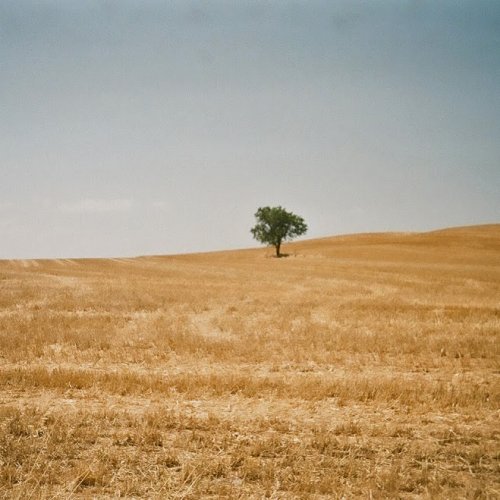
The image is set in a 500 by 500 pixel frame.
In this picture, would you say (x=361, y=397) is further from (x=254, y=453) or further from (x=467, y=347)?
(x=467, y=347)

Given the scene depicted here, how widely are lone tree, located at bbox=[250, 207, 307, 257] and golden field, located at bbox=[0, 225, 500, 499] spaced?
62480mm

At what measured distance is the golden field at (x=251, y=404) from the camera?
596 centimetres

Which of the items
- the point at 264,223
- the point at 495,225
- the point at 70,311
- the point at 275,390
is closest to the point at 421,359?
the point at 275,390

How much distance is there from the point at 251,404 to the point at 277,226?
76.6m

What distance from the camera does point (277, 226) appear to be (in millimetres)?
85250

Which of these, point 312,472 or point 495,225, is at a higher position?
point 495,225

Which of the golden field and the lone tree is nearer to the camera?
the golden field

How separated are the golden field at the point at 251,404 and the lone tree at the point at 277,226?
6248cm

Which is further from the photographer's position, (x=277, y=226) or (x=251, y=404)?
(x=277, y=226)

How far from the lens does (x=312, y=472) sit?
616cm

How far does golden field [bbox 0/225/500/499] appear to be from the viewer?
596 centimetres

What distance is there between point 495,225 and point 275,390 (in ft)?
404

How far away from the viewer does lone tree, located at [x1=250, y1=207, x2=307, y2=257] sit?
279 feet

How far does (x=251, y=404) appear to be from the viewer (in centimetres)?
936
